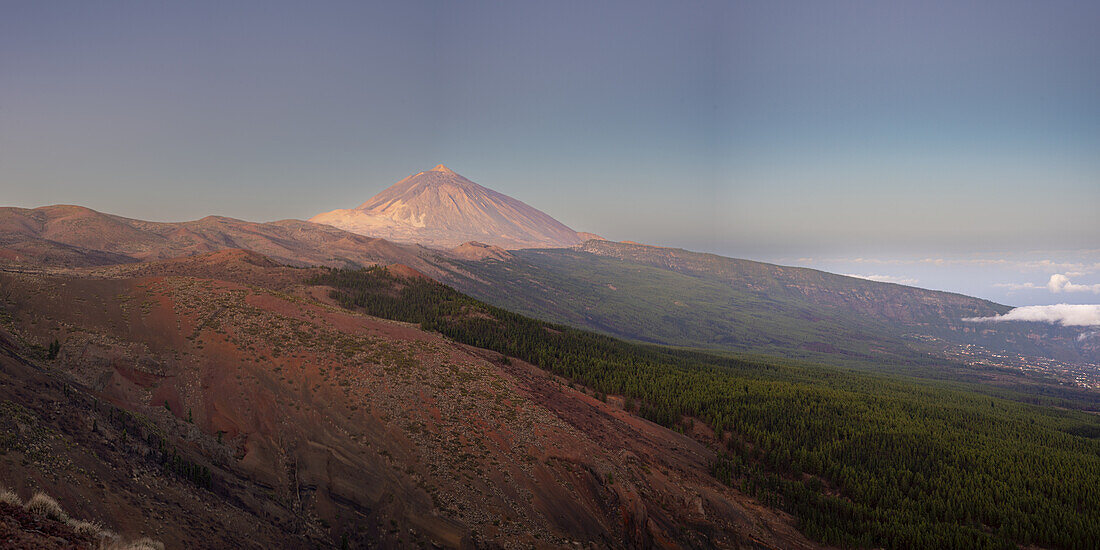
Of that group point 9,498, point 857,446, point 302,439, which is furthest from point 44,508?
point 857,446

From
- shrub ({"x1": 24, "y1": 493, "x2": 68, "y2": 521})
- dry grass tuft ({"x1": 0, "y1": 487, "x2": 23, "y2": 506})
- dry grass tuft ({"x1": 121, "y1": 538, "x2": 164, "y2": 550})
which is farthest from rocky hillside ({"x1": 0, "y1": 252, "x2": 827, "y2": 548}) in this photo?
dry grass tuft ({"x1": 0, "y1": 487, "x2": 23, "y2": 506})

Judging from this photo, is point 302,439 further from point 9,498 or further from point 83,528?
point 9,498

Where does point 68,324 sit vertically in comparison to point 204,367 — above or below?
above

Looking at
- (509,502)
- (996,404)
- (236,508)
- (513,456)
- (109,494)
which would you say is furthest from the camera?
(996,404)

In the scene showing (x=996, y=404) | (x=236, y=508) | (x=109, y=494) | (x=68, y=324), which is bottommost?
(x=996, y=404)

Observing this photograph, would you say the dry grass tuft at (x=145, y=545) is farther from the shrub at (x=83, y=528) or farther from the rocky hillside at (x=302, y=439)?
the rocky hillside at (x=302, y=439)

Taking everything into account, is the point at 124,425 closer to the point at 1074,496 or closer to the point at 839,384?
the point at 1074,496

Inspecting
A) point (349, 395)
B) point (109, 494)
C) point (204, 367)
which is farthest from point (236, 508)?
point (204, 367)
